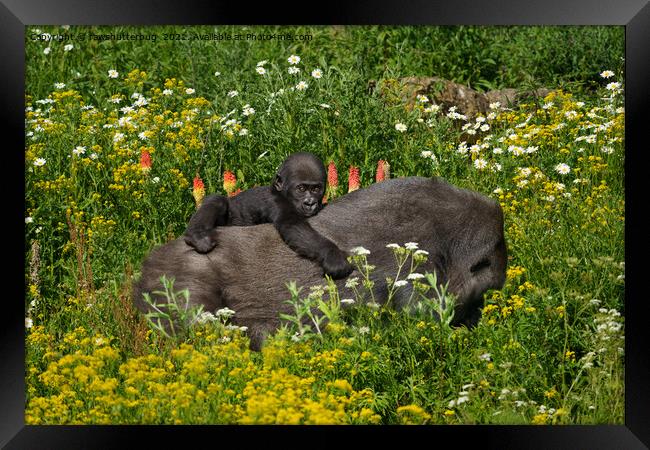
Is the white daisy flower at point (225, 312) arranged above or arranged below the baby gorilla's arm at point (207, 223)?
below

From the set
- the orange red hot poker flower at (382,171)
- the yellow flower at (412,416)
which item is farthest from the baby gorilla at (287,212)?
the yellow flower at (412,416)

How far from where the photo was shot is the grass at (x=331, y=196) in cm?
779

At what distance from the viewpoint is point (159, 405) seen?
24.7ft

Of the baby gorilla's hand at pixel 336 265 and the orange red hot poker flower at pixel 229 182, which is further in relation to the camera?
the orange red hot poker flower at pixel 229 182

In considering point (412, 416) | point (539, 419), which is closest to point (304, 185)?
point (412, 416)

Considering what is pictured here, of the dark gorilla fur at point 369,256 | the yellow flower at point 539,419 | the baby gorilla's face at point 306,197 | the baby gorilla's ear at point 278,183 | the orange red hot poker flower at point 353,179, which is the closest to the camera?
the yellow flower at point 539,419

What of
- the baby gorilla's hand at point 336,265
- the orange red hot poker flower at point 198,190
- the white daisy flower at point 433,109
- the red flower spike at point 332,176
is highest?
the white daisy flower at point 433,109

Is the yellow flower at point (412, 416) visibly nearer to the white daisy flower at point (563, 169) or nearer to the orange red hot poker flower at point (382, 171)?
the orange red hot poker flower at point (382, 171)

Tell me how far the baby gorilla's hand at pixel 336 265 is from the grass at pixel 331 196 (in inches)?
7.8

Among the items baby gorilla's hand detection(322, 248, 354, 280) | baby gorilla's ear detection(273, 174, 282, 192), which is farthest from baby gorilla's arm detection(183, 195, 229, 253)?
baby gorilla's hand detection(322, 248, 354, 280)

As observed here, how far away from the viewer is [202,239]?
29.6 ft

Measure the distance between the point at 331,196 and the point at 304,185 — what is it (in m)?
1.00
